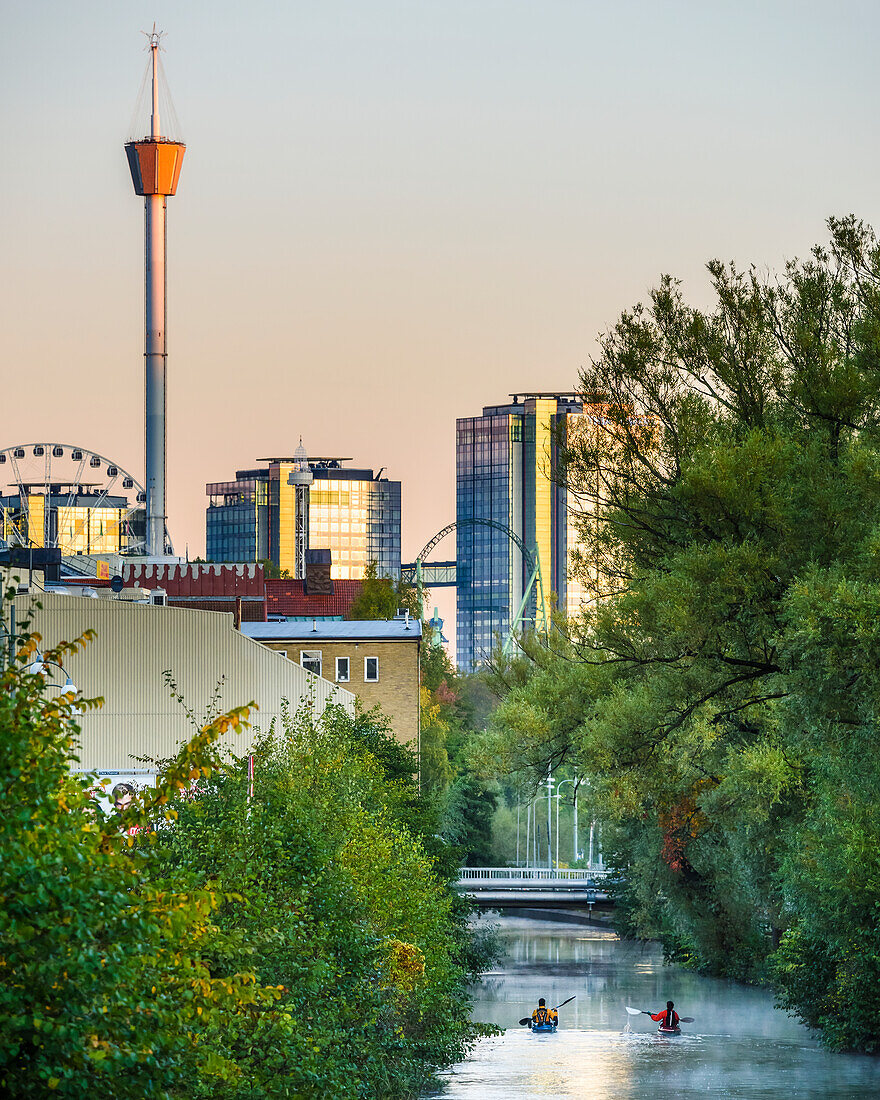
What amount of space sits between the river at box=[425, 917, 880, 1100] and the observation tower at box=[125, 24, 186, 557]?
166ft

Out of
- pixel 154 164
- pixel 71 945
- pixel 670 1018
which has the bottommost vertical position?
pixel 670 1018

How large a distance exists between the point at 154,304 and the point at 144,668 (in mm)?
80804

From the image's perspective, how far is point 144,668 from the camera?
46375 millimetres

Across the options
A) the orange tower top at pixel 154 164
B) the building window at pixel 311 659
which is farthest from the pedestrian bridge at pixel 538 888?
the orange tower top at pixel 154 164

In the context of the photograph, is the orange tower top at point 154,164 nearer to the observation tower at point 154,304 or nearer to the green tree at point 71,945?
the observation tower at point 154,304

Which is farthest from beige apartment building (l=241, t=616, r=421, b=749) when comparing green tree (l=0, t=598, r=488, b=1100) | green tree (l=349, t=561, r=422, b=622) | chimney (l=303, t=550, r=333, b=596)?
green tree (l=349, t=561, r=422, b=622)

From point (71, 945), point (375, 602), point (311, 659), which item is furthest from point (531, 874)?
point (71, 945)

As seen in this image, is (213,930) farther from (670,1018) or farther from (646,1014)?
(646,1014)

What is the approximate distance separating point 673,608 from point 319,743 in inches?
519

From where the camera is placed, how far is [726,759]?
4522 cm

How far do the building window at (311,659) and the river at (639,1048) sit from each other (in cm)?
1557

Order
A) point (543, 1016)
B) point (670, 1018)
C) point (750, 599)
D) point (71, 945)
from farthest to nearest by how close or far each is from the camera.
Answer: point (543, 1016)
point (670, 1018)
point (750, 599)
point (71, 945)

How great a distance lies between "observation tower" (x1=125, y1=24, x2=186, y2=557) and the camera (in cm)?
12150

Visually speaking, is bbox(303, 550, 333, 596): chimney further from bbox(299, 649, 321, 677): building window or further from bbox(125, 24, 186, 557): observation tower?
bbox(299, 649, 321, 677): building window
